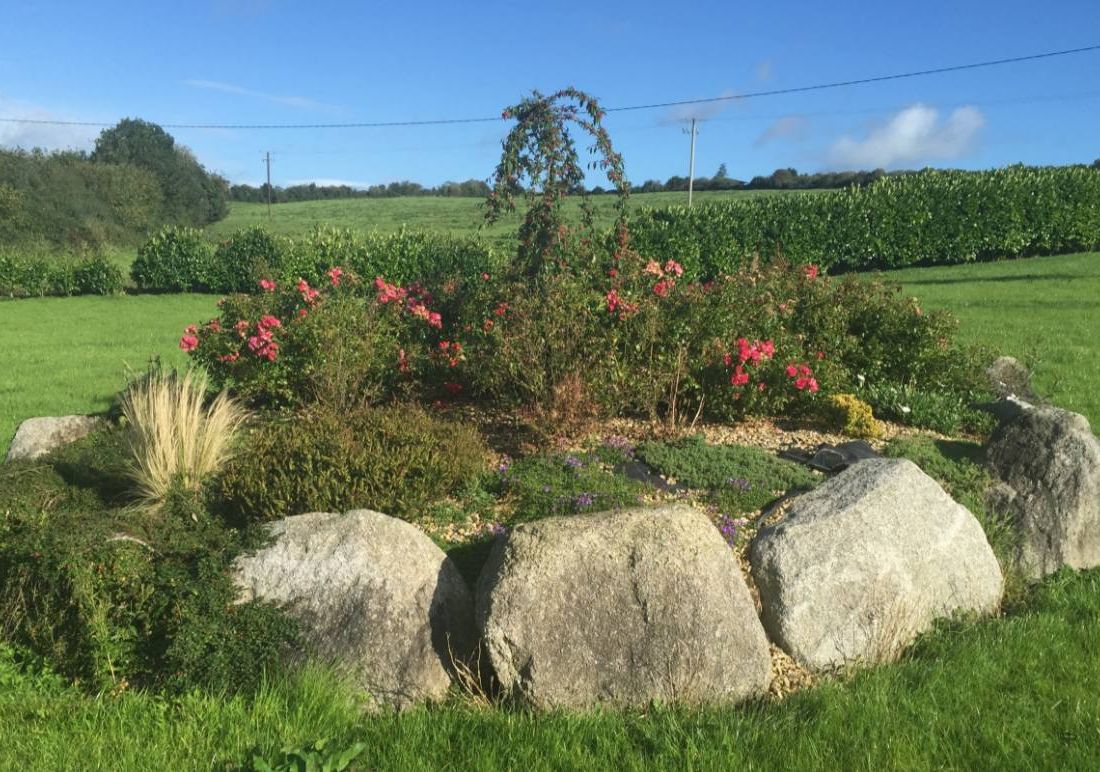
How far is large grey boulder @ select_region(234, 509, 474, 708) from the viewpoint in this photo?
391 centimetres

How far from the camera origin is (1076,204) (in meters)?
29.6

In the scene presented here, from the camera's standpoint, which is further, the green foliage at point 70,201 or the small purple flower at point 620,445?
the green foliage at point 70,201

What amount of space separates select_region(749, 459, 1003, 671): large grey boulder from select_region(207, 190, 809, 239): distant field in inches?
1580

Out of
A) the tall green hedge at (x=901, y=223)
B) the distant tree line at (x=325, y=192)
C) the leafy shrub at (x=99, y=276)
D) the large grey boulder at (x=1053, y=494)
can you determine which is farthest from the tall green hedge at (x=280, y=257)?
the distant tree line at (x=325, y=192)

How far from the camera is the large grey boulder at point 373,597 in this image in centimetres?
391

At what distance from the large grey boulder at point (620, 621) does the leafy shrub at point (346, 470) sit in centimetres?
130

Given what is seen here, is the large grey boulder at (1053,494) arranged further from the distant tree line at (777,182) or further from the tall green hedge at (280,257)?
the distant tree line at (777,182)

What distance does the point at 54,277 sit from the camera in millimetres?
27812

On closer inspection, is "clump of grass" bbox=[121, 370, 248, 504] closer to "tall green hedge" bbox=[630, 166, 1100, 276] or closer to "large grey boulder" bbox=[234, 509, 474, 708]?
"large grey boulder" bbox=[234, 509, 474, 708]

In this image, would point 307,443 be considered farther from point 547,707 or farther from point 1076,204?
point 1076,204

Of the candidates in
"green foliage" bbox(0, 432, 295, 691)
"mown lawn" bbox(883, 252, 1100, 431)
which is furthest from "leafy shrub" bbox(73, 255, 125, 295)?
"green foliage" bbox(0, 432, 295, 691)

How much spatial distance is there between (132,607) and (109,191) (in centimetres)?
5205

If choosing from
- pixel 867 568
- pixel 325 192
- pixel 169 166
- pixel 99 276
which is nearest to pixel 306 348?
pixel 867 568

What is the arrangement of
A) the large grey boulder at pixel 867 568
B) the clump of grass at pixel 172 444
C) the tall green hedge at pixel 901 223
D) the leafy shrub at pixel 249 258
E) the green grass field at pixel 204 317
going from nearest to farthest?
the large grey boulder at pixel 867 568
the clump of grass at pixel 172 444
the green grass field at pixel 204 317
the leafy shrub at pixel 249 258
the tall green hedge at pixel 901 223
